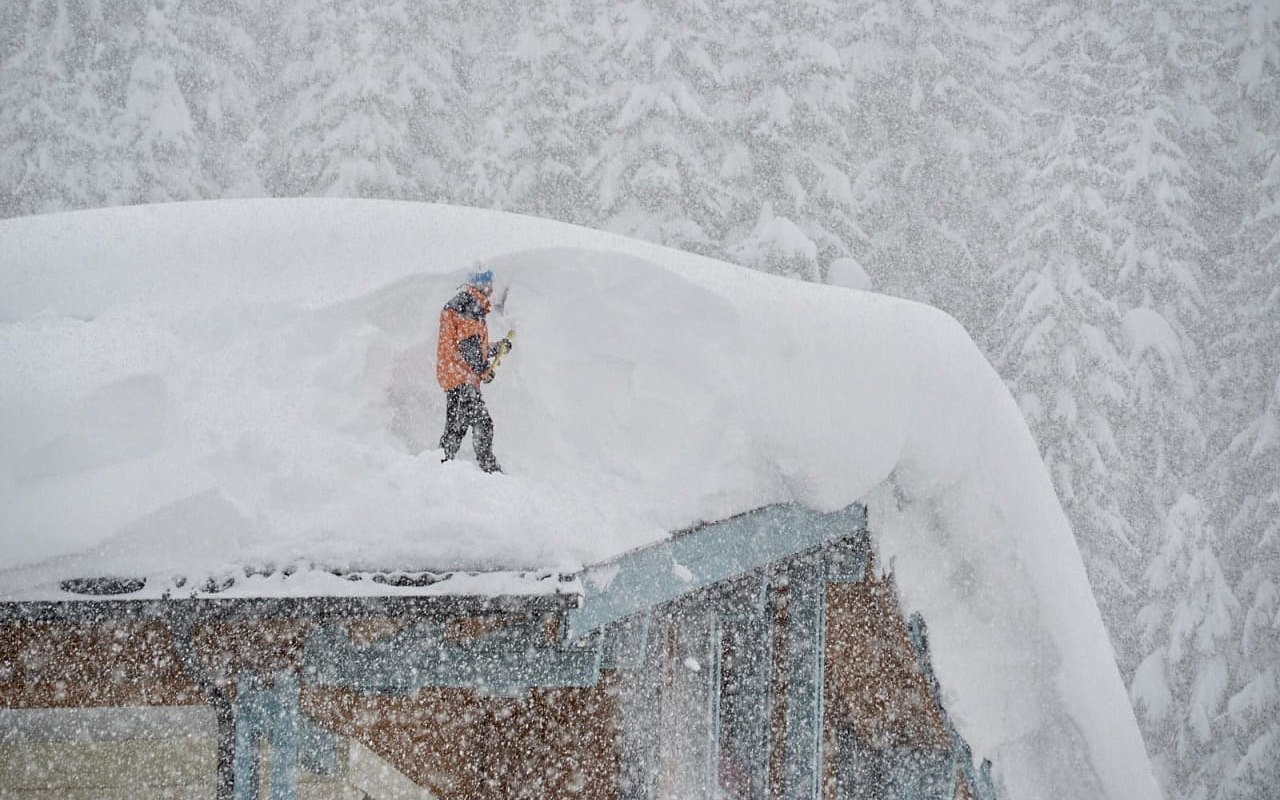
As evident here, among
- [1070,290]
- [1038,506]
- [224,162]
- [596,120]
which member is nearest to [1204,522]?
[1070,290]

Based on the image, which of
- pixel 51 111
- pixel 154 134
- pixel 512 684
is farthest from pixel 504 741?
pixel 51 111

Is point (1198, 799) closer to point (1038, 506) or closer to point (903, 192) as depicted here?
point (903, 192)

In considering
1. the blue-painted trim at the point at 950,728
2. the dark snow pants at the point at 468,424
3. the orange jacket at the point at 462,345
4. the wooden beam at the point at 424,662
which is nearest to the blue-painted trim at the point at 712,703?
the blue-painted trim at the point at 950,728

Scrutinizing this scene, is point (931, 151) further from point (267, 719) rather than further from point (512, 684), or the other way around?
point (267, 719)

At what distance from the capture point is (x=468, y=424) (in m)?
4.04

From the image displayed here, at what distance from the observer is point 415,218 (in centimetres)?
474

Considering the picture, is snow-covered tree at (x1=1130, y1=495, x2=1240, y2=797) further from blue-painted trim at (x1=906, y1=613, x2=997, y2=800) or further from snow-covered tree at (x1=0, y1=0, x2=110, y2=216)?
snow-covered tree at (x1=0, y1=0, x2=110, y2=216)

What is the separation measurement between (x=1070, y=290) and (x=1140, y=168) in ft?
8.47

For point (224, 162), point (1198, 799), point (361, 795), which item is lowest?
point (1198, 799)

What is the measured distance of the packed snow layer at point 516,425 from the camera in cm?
345

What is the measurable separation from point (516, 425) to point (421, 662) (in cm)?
111

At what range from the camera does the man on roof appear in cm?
399

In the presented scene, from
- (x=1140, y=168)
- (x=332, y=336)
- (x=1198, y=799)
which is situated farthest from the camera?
(x=1140, y=168)

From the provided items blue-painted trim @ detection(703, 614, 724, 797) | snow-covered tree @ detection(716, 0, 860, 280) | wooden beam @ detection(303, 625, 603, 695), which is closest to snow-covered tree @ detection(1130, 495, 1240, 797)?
snow-covered tree @ detection(716, 0, 860, 280)
